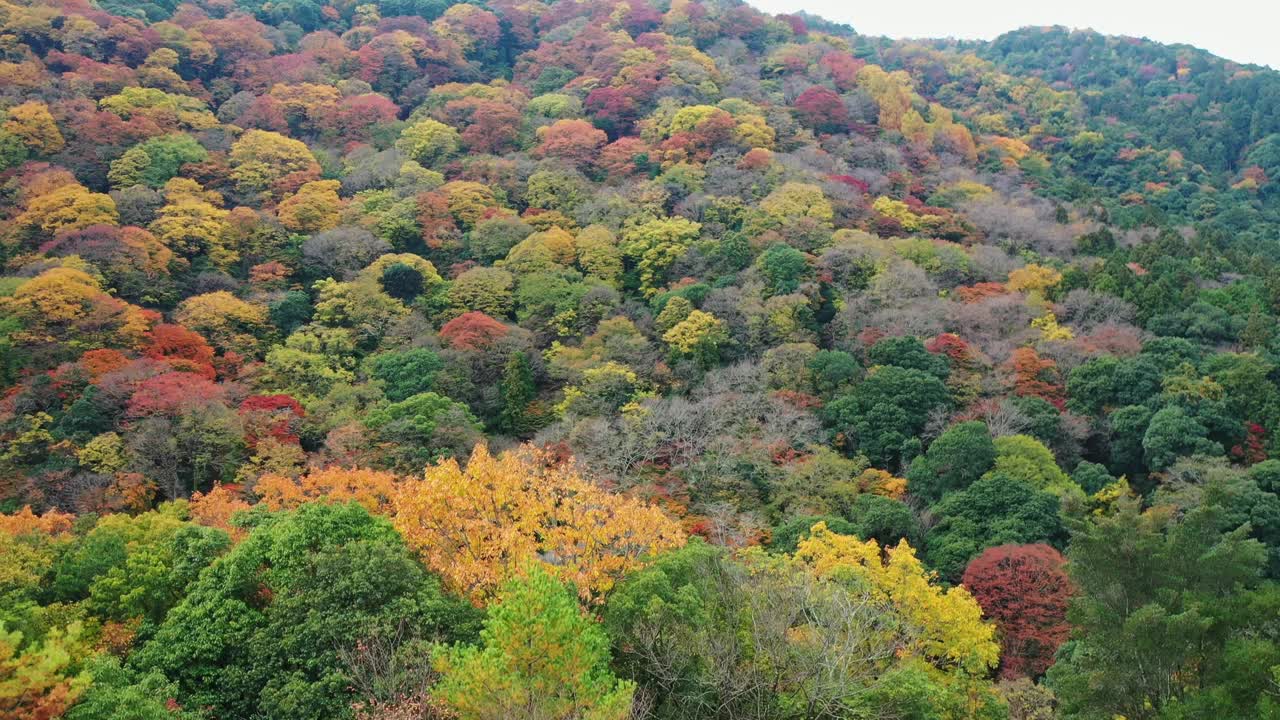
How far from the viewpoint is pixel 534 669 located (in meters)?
13.4

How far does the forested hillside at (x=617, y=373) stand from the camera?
1600 cm

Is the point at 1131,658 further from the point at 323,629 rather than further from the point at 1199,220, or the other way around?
the point at 1199,220

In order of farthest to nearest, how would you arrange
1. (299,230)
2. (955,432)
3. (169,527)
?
(299,230) < (955,432) < (169,527)

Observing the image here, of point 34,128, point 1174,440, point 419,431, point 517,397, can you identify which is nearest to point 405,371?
point 517,397

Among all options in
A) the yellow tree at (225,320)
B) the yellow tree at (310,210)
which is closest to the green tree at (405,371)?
the yellow tree at (225,320)

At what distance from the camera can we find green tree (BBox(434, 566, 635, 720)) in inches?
490

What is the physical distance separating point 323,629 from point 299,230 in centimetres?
3593

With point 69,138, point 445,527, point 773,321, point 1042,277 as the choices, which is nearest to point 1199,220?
point 1042,277

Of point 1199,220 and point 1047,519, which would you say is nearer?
point 1047,519

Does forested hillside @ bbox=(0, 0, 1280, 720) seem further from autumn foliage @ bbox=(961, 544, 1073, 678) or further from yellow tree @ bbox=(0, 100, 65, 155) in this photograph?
yellow tree @ bbox=(0, 100, 65, 155)

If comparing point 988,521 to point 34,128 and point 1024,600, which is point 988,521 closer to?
point 1024,600

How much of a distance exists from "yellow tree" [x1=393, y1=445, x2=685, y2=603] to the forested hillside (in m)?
0.10

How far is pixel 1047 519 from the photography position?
28344 mm

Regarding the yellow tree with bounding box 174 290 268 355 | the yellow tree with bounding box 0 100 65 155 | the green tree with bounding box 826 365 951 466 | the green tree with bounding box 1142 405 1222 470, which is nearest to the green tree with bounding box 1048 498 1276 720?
the green tree with bounding box 1142 405 1222 470
